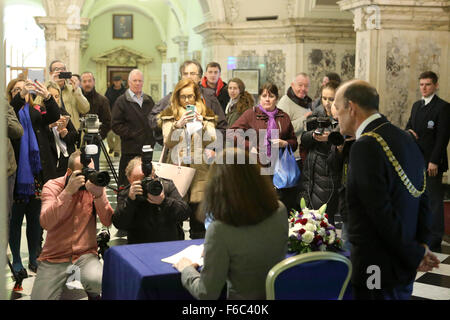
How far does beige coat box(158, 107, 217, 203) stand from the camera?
5562mm

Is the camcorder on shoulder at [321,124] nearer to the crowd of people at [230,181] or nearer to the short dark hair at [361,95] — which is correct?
the crowd of people at [230,181]

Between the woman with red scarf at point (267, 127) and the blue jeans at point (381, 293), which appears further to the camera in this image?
the woman with red scarf at point (267, 127)

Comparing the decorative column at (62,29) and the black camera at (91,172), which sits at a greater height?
the decorative column at (62,29)

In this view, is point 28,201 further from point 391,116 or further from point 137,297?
point 391,116

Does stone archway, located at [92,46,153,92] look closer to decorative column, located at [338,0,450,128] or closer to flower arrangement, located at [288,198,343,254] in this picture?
decorative column, located at [338,0,450,128]

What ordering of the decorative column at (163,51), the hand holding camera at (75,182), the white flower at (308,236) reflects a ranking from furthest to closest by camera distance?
the decorative column at (163,51) → the hand holding camera at (75,182) → the white flower at (308,236)

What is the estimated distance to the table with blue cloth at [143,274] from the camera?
10.8ft

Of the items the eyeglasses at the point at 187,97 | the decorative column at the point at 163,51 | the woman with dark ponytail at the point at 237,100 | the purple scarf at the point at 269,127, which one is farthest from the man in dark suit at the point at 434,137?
the decorative column at the point at 163,51

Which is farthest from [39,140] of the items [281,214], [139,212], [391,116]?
[391,116]

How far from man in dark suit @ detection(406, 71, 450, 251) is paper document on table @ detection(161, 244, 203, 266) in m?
3.72

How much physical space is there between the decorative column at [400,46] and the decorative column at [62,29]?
6561mm

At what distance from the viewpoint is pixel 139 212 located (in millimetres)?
4434

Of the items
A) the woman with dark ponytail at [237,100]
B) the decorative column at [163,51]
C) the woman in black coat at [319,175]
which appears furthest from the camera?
the decorative column at [163,51]
